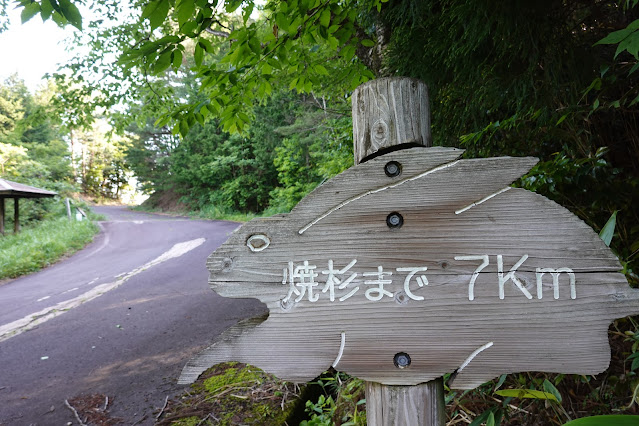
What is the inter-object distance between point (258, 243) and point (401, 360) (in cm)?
52

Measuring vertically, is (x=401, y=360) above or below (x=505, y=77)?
below

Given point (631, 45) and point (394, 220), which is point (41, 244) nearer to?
point (394, 220)

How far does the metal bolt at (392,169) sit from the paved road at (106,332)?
8.11 ft

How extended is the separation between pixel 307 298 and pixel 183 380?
0.44 m

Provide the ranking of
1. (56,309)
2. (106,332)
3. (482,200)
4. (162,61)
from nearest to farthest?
1. (482,200)
2. (162,61)
3. (106,332)
4. (56,309)

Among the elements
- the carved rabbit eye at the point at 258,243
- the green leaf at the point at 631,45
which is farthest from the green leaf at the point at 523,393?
the green leaf at the point at 631,45

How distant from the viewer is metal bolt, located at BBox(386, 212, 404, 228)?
102 centimetres

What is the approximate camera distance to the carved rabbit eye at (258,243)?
1.06m

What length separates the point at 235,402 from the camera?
92.9 inches

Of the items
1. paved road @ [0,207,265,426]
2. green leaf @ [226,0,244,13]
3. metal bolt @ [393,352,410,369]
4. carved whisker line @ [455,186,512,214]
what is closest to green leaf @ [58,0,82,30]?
green leaf @ [226,0,244,13]

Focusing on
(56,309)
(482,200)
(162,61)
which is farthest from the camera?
(56,309)

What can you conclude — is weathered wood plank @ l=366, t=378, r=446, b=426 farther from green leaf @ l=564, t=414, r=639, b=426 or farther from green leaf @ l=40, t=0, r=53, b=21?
green leaf @ l=40, t=0, r=53, b=21

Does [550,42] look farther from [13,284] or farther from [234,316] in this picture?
[13,284]

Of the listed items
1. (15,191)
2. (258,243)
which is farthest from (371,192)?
(15,191)
